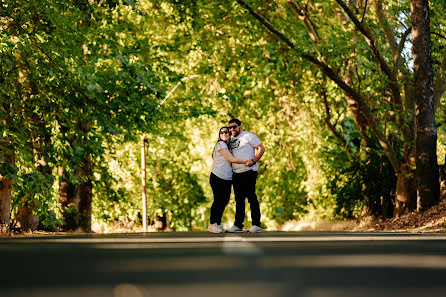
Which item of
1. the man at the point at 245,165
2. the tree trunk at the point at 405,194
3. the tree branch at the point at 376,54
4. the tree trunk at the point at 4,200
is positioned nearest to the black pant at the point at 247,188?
the man at the point at 245,165

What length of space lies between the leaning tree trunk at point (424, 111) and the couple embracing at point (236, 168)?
6.81 m

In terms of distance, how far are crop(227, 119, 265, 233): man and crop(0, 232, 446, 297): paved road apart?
4858mm

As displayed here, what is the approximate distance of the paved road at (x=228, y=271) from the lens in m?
4.88

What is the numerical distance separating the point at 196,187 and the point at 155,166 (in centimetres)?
442

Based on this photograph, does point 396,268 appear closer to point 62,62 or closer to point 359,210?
point 62,62

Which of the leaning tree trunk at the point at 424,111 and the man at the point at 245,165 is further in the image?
the leaning tree trunk at the point at 424,111

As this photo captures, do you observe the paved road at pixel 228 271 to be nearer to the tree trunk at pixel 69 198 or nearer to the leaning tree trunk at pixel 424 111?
the leaning tree trunk at pixel 424 111

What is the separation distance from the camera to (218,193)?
14734 mm

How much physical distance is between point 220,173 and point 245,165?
0.51 metres

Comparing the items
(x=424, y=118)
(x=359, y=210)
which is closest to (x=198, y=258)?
(x=424, y=118)

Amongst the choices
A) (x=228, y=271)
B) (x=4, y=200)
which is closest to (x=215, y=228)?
(x=4, y=200)

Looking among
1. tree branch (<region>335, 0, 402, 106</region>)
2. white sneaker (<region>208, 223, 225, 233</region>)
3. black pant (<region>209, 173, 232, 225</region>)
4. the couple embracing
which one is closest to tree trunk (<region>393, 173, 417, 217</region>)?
tree branch (<region>335, 0, 402, 106</region>)

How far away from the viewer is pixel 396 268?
6.39 metres

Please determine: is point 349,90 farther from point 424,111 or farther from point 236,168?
point 236,168
